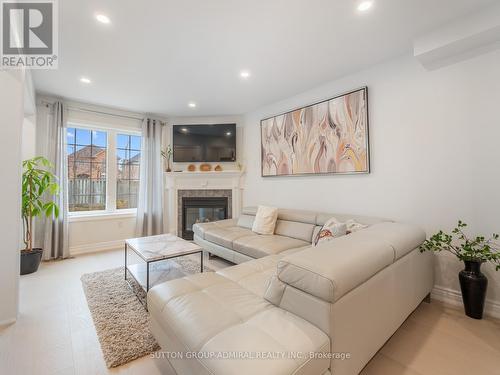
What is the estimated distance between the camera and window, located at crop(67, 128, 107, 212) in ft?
13.2

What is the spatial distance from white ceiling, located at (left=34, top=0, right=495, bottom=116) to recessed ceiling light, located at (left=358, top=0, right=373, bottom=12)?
40 mm

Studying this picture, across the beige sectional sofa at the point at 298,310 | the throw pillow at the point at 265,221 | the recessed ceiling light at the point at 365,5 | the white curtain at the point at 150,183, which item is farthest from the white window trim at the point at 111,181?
the recessed ceiling light at the point at 365,5

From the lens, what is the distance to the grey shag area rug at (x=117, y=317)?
5.24ft

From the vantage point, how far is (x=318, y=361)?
0.98m

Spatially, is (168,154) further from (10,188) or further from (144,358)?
(144,358)

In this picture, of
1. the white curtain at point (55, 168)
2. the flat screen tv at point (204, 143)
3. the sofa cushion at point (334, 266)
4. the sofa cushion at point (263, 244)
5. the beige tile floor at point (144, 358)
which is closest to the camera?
the sofa cushion at point (334, 266)

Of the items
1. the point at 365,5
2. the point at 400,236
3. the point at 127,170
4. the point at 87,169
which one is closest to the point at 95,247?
the point at 87,169

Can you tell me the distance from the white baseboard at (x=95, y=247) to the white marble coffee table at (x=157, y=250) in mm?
1745

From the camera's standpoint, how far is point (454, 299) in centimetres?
221

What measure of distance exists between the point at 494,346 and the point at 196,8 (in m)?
3.44

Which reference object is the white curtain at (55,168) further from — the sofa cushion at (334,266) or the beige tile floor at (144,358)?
the sofa cushion at (334,266)

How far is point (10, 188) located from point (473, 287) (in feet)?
13.4

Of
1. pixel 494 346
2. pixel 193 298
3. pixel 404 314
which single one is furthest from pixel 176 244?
pixel 494 346

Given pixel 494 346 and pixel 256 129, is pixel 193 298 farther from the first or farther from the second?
pixel 256 129
